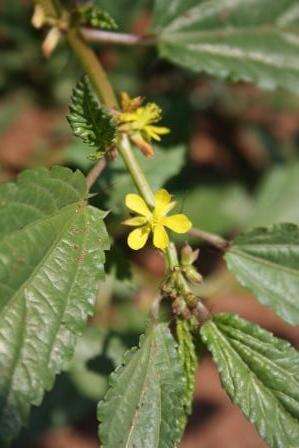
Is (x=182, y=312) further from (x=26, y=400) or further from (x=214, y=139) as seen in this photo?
(x=214, y=139)

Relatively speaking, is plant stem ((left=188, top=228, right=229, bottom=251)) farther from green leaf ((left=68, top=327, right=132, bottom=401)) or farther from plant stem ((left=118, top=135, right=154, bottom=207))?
green leaf ((left=68, top=327, right=132, bottom=401))

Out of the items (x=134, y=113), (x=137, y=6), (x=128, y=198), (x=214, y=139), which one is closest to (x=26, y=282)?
(x=128, y=198)

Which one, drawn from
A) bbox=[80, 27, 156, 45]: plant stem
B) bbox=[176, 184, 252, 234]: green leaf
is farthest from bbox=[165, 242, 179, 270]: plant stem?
bbox=[176, 184, 252, 234]: green leaf

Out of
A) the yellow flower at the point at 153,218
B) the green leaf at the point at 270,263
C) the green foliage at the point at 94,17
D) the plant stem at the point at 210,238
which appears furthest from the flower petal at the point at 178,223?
the green foliage at the point at 94,17

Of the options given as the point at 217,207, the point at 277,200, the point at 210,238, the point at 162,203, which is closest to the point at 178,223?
the point at 162,203

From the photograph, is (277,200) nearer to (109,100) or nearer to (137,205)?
(109,100)

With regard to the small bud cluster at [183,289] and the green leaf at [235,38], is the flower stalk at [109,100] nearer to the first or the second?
the small bud cluster at [183,289]
